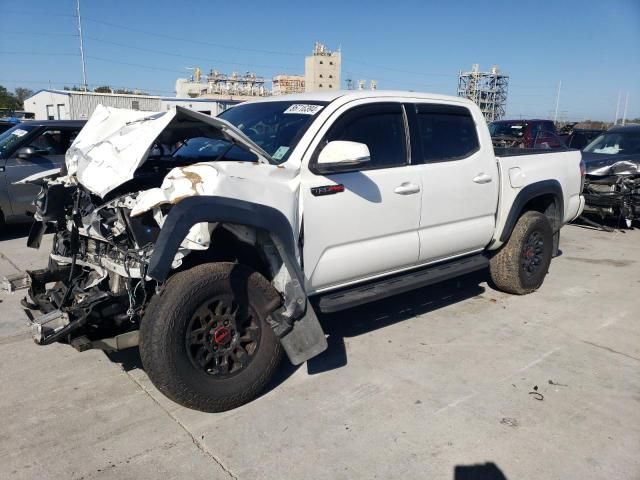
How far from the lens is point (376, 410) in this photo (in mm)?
3508

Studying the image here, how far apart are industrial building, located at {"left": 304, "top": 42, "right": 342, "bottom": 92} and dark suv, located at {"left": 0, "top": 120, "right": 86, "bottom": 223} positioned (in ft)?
255

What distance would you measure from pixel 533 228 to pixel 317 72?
8330 centimetres

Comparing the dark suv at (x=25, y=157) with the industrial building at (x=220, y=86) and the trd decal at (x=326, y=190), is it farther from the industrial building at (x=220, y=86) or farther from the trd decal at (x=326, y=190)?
the industrial building at (x=220, y=86)

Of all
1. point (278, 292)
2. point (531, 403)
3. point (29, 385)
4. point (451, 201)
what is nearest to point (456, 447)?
point (531, 403)

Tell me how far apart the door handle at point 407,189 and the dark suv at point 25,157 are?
5930 millimetres

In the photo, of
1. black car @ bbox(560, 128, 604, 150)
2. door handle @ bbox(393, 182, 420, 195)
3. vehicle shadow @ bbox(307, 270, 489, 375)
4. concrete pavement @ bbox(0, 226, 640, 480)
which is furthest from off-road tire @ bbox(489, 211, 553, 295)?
black car @ bbox(560, 128, 604, 150)

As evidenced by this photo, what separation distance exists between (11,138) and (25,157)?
55 centimetres

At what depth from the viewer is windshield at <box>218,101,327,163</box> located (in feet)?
12.7

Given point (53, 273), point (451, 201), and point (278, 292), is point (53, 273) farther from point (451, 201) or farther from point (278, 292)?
point (451, 201)

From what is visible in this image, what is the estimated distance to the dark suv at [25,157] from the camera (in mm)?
7887

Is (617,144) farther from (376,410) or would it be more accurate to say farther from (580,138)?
(376,410)

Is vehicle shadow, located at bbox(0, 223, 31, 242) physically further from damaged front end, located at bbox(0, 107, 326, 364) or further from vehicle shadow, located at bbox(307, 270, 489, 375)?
vehicle shadow, located at bbox(307, 270, 489, 375)

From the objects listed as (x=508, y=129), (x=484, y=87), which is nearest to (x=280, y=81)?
(x=484, y=87)

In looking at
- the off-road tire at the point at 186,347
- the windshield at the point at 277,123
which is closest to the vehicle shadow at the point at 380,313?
the off-road tire at the point at 186,347
